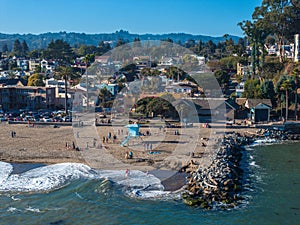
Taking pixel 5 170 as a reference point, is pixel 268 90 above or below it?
above

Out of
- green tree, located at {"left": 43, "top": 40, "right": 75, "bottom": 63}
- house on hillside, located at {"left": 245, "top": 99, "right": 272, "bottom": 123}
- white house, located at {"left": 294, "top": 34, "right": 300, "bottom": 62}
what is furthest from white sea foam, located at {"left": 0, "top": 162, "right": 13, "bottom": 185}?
green tree, located at {"left": 43, "top": 40, "right": 75, "bottom": 63}

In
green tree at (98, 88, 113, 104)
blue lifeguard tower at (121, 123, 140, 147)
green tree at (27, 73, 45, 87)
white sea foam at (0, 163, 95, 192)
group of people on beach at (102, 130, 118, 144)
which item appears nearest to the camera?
white sea foam at (0, 163, 95, 192)

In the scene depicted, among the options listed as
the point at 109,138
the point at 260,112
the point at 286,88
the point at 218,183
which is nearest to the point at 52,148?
the point at 109,138

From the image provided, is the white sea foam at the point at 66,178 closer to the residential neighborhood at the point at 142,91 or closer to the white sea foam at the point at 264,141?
the white sea foam at the point at 264,141

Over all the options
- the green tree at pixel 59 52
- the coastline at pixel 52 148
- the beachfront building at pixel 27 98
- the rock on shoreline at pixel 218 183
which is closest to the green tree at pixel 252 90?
the coastline at pixel 52 148

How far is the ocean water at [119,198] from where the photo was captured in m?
14.8

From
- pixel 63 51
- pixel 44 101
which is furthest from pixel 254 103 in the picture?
pixel 63 51

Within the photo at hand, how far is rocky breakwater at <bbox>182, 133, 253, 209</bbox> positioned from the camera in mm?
16016

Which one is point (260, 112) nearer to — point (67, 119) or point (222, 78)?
point (222, 78)

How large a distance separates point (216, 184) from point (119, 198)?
13.9ft

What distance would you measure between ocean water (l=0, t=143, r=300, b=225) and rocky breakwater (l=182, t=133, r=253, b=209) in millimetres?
426

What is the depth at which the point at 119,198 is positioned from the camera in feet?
54.5

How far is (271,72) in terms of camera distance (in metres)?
45.1

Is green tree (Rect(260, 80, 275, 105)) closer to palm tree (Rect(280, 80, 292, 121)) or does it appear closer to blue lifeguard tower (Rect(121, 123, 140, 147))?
palm tree (Rect(280, 80, 292, 121))
